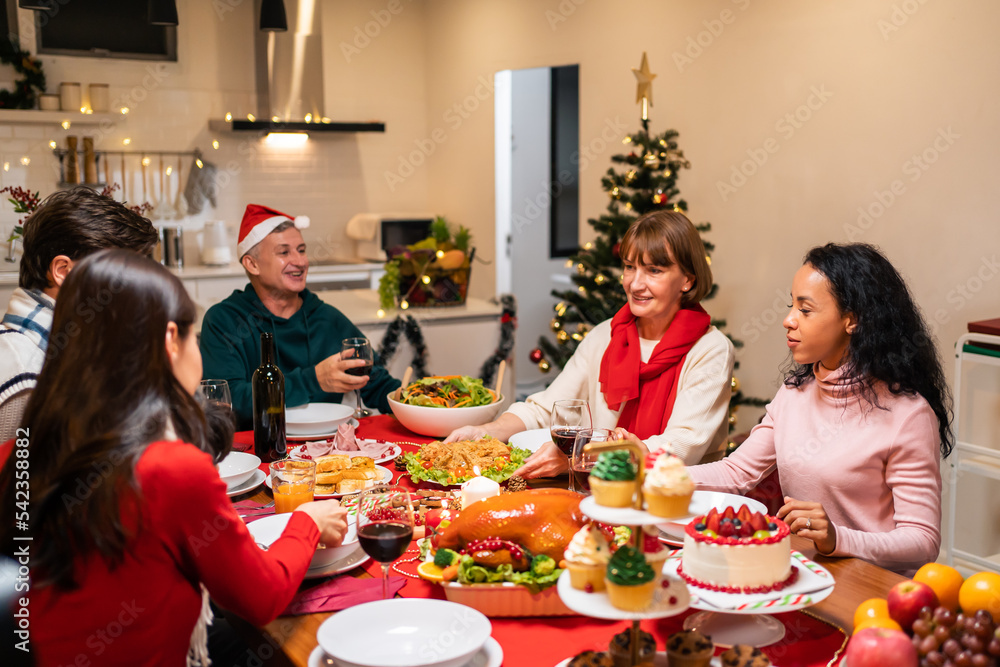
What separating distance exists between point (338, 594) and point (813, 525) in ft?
2.71

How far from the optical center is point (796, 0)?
13.0 feet

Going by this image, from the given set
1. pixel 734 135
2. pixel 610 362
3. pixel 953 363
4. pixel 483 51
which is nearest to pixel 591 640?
pixel 610 362

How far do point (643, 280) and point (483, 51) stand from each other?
13.8ft

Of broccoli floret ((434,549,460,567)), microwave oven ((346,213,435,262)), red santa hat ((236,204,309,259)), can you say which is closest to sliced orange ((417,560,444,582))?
broccoli floret ((434,549,460,567))

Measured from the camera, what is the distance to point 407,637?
3.97ft

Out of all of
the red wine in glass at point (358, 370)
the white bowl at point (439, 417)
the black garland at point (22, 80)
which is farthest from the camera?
the black garland at point (22, 80)

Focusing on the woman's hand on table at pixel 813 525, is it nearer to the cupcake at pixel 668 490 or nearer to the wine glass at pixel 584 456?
the wine glass at pixel 584 456

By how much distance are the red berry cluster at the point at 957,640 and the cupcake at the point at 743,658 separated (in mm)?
182

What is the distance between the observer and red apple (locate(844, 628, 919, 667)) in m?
0.99

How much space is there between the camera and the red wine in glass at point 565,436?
177 cm

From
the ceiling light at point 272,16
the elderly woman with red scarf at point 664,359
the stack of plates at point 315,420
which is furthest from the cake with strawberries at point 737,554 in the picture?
the ceiling light at point 272,16

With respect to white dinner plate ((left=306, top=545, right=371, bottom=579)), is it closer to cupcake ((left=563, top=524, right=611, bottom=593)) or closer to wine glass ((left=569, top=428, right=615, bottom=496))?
wine glass ((left=569, top=428, right=615, bottom=496))

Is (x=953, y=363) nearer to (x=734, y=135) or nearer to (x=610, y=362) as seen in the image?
(x=734, y=135)

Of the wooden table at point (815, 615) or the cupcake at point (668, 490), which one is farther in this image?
the wooden table at point (815, 615)
